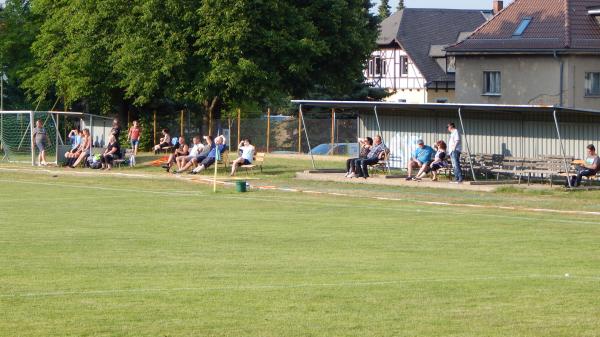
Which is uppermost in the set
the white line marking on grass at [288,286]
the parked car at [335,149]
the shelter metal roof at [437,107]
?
the shelter metal roof at [437,107]

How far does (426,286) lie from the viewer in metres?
13.5

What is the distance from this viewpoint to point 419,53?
90.8 meters

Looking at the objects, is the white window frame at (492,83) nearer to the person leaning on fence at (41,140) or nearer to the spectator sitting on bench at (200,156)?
the spectator sitting on bench at (200,156)

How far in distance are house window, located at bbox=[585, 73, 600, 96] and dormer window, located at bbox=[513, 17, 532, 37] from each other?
407cm

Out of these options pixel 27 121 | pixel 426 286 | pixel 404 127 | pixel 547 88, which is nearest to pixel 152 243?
pixel 426 286

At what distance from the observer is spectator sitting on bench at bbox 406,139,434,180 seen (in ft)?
114

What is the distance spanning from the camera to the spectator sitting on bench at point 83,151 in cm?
4453

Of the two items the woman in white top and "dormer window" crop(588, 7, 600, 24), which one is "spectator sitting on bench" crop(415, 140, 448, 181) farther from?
"dormer window" crop(588, 7, 600, 24)

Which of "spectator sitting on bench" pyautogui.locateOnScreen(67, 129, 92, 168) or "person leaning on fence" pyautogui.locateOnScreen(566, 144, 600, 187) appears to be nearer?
"person leaning on fence" pyautogui.locateOnScreen(566, 144, 600, 187)

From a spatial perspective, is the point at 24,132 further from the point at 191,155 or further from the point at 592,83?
the point at 592,83

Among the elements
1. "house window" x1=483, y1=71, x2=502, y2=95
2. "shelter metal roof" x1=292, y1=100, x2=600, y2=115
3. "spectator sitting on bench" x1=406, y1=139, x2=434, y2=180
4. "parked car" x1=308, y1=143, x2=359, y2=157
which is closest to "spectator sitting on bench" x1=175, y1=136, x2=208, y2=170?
"shelter metal roof" x1=292, y1=100, x2=600, y2=115

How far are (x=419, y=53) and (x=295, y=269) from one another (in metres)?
76.8

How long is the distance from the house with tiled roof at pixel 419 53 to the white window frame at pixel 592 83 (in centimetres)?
2896

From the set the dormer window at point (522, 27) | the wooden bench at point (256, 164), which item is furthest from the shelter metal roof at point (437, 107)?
the dormer window at point (522, 27)
